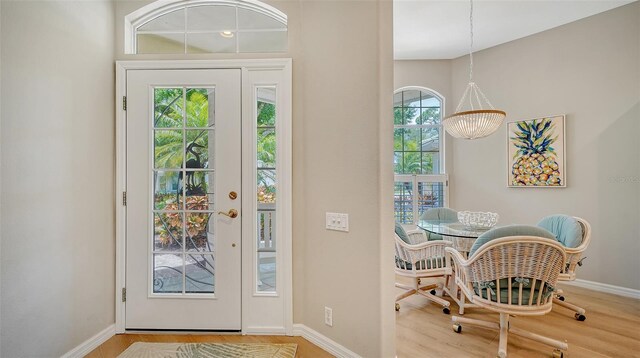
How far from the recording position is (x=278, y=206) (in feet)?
7.54

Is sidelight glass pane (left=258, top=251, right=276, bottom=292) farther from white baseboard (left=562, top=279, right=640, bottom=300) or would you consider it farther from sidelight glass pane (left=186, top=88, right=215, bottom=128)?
white baseboard (left=562, top=279, right=640, bottom=300)

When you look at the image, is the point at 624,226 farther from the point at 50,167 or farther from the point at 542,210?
the point at 50,167

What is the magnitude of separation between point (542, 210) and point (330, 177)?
3.41 m

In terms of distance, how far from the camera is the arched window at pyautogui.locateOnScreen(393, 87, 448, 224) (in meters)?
4.71

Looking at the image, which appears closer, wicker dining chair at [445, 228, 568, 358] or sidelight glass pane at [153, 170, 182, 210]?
wicker dining chair at [445, 228, 568, 358]

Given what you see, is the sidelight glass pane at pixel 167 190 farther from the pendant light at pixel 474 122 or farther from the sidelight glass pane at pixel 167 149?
the pendant light at pixel 474 122

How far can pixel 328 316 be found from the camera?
2111mm

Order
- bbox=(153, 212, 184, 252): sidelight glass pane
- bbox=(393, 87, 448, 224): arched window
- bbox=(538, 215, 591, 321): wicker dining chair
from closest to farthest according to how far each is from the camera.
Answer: bbox=(153, 212, 184, 252): sidelight glass pane < bbox=(538, 215, 591, 321): wicker dining chair < bbox=(393, 87, 448, 224): arched window

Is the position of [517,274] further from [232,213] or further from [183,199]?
[183,199]

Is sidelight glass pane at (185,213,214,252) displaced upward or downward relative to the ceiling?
downward

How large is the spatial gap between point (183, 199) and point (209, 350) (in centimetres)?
116

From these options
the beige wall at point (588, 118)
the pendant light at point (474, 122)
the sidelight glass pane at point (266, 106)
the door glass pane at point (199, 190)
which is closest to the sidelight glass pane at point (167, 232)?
the door glass pane at point (199, 190)

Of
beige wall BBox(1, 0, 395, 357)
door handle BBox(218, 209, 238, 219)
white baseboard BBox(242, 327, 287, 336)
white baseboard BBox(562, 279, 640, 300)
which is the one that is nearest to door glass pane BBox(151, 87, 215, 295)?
door handle BBox(218, 209, 238, 219)

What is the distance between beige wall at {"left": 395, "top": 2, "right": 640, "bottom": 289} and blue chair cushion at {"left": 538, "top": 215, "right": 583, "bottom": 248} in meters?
1.03
